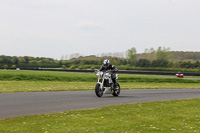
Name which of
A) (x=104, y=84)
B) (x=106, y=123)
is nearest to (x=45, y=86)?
(x=104, y=84)

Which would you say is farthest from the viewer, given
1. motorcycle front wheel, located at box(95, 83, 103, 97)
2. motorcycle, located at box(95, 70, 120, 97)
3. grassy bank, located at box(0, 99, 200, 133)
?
motorcycle, located at box(95, 70, 120, 97)

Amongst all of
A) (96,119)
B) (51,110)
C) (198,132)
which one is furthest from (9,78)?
(198,132)

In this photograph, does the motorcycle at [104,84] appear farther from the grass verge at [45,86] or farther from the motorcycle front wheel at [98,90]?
the grass verge at [45,86]

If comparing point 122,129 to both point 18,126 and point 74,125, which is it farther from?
point 18,126

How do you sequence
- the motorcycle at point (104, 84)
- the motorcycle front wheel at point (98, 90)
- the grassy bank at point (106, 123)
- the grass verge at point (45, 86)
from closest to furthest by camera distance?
the grassy bank at point (106, 123) → the motorcycle front wheel at point (98, 90) → the motorcycle at point (104, 84) → the grass verge at point (45, 86)

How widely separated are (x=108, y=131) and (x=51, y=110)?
4.57 meters

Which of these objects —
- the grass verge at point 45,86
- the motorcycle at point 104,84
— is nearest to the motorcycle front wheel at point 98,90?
the motorcycle at point 104,84

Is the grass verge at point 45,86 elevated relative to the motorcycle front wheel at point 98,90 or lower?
lower

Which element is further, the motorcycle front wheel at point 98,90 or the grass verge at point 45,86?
the grass verge at point 45,86

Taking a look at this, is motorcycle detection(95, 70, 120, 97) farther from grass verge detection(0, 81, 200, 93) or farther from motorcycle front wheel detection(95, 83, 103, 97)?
grass verge detection(0, 81, 200, 93)

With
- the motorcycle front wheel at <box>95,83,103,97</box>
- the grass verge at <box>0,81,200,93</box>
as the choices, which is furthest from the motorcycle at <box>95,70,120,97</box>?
the grass verge at <box>0,81,200,93</box>

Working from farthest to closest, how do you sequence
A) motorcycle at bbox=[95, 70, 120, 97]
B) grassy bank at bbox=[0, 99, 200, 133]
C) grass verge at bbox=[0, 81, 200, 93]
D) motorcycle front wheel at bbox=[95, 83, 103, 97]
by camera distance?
grass verge at bbox=[0, 81, 200, 93], motorcycle at bbox=[95, 70, 120, 97], motorcycle front wheel at bbox=[95, 83, 103, 97], grassy bank at bbox=[0, 99, 200, 133]

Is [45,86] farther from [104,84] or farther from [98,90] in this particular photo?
[98,90]

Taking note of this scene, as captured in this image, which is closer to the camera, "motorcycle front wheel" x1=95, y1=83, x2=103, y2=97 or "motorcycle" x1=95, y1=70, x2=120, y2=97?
"motorcycle front wheel" x1=95, y1=83, x2=103, y2=97
